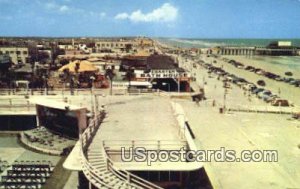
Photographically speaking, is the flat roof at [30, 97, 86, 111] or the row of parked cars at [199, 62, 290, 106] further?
the row of parked cars at [199, 62, 290, 106]

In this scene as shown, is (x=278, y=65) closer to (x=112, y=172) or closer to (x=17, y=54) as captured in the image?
(x=17, y=54)

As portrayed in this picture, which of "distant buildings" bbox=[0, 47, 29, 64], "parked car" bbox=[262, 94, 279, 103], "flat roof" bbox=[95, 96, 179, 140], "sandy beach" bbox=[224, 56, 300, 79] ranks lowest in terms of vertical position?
"sandy beach" bbox=[224, 56, 300, 79]

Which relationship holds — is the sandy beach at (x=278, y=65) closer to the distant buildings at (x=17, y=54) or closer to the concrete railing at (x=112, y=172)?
the distant buildings at (x=17, y=54)

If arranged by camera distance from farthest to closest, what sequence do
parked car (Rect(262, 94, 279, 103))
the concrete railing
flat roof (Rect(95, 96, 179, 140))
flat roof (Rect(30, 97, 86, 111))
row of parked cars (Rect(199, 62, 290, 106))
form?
parked car (Rect(262, 94, 279, 103)) → row of parked cars (Rect(199, 62, 290, 106)) → flat roof (Rect(30, 97, 86, 111)) → flat roof (Rect(95, 96, 179, 140)) → the concrete railing

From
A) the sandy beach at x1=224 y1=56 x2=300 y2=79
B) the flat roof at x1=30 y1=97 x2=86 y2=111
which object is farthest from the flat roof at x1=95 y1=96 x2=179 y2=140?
the sandy beach at x1=224 y1=56 x2=300 y2=79

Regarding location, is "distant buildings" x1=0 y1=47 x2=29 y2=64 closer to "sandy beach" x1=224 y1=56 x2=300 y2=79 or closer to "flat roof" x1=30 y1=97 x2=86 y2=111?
"sandy beach" x1=224 y1=56 x2=300 y2=79

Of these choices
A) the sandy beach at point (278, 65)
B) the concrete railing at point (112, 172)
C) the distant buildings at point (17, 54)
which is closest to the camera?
the concrete railing at point (112, 172)

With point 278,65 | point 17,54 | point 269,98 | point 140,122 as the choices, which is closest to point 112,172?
point 140,122

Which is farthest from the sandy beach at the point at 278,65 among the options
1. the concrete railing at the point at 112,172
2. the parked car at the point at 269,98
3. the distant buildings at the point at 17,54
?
the concrete railing at the point at 112,172

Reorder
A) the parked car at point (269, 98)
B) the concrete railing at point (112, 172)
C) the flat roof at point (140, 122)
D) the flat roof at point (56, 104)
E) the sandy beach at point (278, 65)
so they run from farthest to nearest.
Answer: the sandy beach at point (278, 65) < the parked car at point (269, 98) < the flat roof at point (56, 104) < the flat roof at point (140, 122) < the concrete railing at point (112, 172)

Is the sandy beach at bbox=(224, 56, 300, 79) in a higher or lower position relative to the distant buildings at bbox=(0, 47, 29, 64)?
lower

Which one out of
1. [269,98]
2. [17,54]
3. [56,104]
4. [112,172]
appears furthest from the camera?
[17,54]

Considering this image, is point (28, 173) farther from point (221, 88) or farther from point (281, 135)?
point (221, 88)
